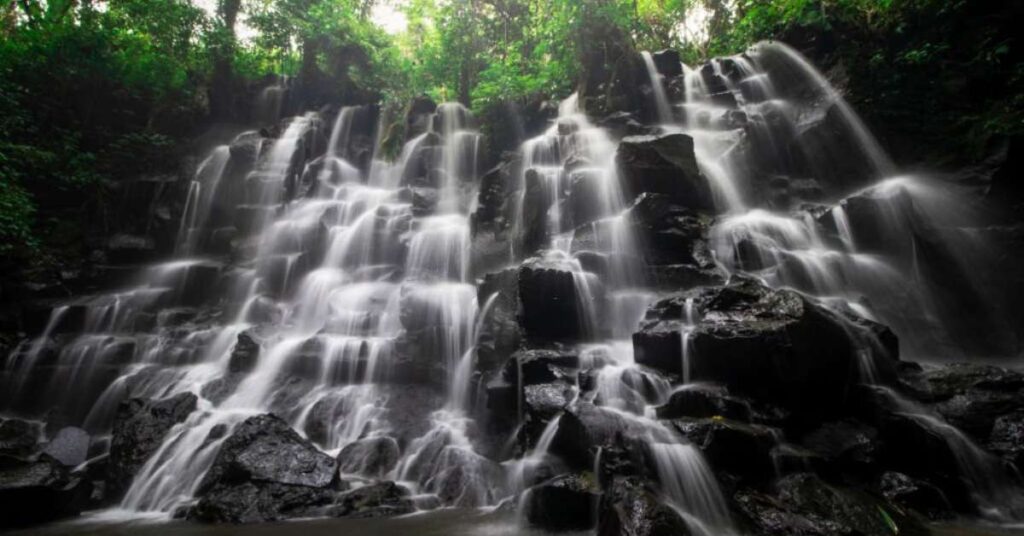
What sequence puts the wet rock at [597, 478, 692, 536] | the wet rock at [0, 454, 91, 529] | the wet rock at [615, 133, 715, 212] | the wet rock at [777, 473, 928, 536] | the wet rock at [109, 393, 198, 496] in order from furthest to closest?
the wet rock at [615, 133, 715, 212] → the wet rock at [109, 393, 198, 496] → the wet rock at [0, 454, 91, 529] → the wet rock at [777, 473, 928, 536] → the wet rock at [597, 478, 692, 536]

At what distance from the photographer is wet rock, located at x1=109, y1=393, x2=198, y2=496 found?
7098 mm

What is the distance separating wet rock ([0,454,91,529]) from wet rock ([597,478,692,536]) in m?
6.54

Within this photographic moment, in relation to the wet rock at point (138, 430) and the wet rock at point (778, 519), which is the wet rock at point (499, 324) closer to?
the wet rock at point (778, 519)

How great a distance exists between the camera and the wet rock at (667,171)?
1108cm

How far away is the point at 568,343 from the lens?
8.75m

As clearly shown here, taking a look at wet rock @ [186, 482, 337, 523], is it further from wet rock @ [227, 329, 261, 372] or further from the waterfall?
the waterfall

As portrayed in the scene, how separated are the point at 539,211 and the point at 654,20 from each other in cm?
1215

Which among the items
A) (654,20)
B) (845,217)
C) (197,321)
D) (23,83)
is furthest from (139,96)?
(845,217)

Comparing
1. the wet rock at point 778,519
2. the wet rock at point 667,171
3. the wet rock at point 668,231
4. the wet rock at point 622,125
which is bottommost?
the wet rock at point 778,519

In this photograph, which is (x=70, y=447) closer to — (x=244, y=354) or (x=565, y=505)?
(x=244, y=354)

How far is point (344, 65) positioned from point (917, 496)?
23.7 meters

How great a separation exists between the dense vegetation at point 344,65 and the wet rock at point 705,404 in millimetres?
8297

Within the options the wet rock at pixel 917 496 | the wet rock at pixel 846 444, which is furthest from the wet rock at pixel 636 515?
the wet rock at pixel 917 496

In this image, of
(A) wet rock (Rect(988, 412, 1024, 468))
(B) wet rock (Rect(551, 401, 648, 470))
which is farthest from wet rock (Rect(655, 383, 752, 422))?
(A) wet rock (Rect(988, 412, 1024, 468))
